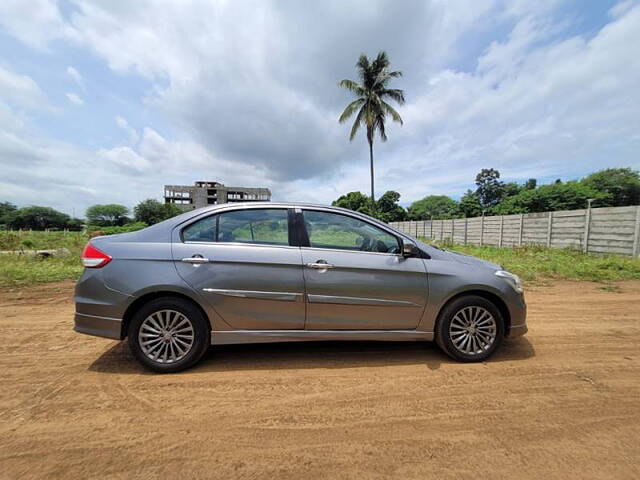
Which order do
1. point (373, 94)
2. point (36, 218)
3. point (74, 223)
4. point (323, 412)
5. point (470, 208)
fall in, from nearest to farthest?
point (323, 412) → point (373, 94) → point (470, 208) → point (36, 218) → point (74, 223)

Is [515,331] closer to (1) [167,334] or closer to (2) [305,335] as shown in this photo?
(2) [305,335]

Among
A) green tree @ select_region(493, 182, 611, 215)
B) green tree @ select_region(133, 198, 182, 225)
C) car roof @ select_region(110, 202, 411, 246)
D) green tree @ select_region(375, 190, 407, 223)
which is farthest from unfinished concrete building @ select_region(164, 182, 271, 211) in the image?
car roof @ select_region(110, 202, 411, 246)

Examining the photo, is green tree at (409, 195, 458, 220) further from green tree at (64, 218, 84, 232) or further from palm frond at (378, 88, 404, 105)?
green tree at (64, 218, 84, 232)

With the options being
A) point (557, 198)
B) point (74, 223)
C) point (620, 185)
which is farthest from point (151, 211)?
point (620, 185)

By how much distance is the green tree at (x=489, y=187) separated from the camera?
2781 inches

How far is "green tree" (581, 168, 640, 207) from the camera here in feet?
144

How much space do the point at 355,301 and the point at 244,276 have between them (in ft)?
3.59

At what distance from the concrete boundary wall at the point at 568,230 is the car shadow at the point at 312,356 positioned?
34.6ft

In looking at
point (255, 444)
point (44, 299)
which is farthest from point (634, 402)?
point (44, 299)

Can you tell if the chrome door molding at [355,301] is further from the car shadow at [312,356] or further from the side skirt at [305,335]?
the car shadow at [312,356]

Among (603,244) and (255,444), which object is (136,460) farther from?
(603,244)

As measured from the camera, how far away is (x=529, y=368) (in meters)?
2.73

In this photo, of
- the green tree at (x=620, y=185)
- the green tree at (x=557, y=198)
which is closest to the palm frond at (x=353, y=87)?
the green tree at (x=557, y=198)

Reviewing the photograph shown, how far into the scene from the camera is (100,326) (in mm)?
2555
